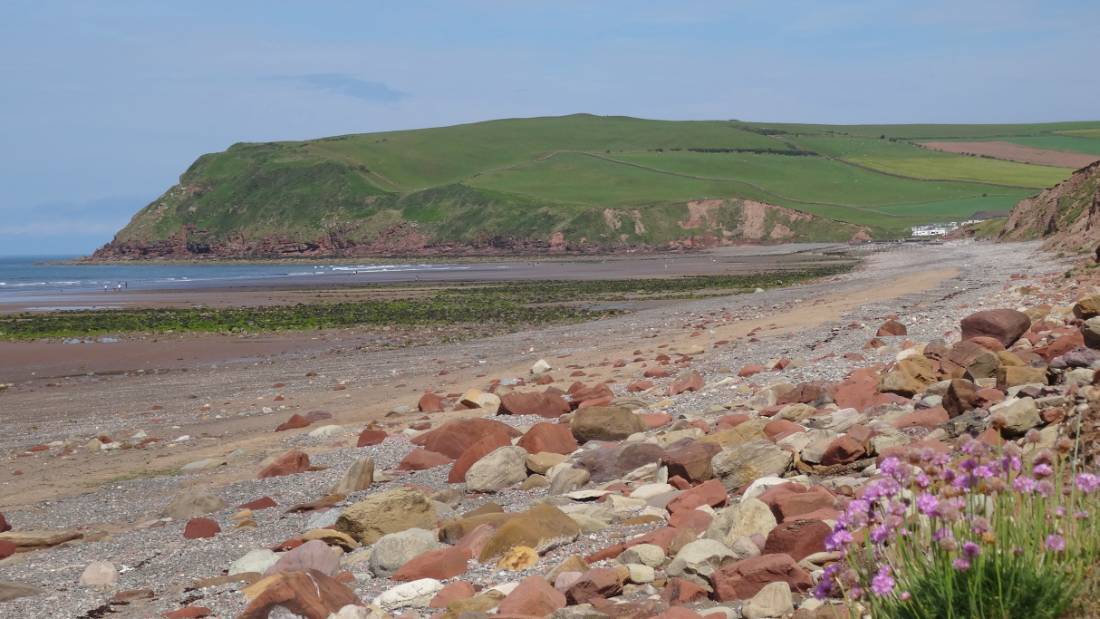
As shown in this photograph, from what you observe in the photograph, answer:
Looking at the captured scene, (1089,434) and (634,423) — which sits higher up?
(1089,434)

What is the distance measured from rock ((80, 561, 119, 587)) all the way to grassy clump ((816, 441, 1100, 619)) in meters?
5.58

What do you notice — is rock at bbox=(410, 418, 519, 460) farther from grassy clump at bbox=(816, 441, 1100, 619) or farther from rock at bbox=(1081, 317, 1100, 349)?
grassy clump at bbox=(816, 441, 1100, 619)

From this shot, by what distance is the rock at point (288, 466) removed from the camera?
1104 cm

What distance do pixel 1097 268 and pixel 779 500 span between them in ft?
64.2

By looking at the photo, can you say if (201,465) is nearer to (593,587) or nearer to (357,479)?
(357,479)

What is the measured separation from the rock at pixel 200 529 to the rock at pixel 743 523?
4.56 meters

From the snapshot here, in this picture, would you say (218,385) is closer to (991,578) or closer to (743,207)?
(991,578)

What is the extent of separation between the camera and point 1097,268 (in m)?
22.2

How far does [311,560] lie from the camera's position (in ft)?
22.6

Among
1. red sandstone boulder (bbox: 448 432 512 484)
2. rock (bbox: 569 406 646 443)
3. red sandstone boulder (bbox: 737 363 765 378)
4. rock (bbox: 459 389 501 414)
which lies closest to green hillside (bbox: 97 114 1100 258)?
red sandstone boulder (bbox: 737 363 765 378)

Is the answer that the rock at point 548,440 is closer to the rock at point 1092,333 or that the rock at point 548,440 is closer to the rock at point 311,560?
the rock at point 311,560

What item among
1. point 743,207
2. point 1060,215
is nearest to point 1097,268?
point 1060,215

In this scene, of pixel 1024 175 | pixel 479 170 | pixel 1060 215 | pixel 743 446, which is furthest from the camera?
pixel 479 170

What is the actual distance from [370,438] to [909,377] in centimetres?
637
